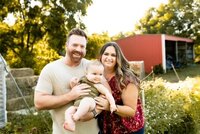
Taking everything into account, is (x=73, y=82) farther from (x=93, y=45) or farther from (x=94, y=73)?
(x=93, y=45)

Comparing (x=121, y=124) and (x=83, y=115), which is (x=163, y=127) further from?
(x=83, y=115)

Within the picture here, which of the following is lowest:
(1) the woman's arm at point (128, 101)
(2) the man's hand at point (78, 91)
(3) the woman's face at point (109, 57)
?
(1) the woman's arm at point (128, 101)

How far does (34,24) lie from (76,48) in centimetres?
1868

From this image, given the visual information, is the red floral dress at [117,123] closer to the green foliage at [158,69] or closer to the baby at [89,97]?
the baby at [89,97]

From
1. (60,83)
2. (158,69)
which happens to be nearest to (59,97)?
(60,83)

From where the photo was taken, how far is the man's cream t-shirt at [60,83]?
3156 millimetres

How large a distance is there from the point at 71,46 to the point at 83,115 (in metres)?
0.59

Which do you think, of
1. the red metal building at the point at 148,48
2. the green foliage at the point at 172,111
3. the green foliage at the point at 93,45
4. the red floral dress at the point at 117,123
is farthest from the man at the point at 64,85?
the red metal building at the point at 148,48

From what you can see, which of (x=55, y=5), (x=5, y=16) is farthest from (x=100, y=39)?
(x=5, y=16)

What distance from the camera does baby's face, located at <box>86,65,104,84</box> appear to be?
3.11m

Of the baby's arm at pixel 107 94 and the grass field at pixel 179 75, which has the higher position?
the baby's arm at pixel 107 94

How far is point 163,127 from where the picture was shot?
6527 mm

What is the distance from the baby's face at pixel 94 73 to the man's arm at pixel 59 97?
0.08 metres

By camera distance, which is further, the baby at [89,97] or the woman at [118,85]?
the woman at [118,85]
